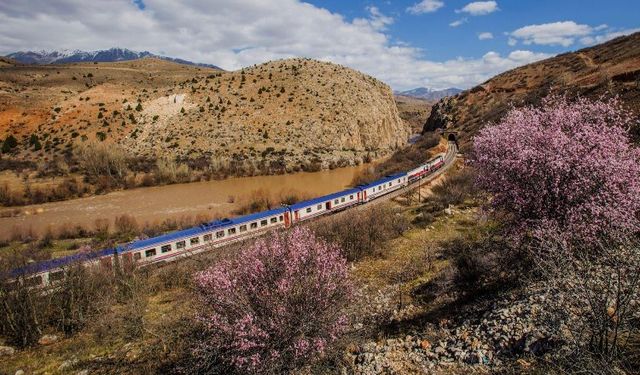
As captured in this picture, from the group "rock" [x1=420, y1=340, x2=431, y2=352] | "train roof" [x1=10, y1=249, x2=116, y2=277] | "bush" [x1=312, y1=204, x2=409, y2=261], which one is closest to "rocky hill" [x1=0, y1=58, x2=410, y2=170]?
"bush" [x1=312, y1=204, x2=409, y2=261]

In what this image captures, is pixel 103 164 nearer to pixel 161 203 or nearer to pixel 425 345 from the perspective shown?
pixel 161 203

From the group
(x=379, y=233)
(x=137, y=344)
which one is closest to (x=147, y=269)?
(x=137, y=344)

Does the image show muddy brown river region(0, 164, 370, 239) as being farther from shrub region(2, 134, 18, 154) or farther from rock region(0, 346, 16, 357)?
shrub region(2, 134, 18, 154)

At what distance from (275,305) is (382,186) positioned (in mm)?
33007

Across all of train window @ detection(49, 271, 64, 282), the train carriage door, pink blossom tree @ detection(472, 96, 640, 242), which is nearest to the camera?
pink blossom tree @ detection(472, 96, 640, 242)

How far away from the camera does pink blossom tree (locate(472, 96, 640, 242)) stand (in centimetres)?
973

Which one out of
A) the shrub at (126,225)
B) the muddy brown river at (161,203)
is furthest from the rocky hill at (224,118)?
the shrub at (126,225)

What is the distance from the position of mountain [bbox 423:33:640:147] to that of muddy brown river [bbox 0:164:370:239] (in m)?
29.2

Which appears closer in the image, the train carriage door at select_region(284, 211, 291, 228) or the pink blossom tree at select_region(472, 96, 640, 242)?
the pink blossom tree at select_region(472, 96, 640, 242)

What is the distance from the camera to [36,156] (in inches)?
2437

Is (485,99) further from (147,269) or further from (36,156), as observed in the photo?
(36,156)

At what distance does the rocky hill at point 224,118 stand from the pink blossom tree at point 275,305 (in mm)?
53200

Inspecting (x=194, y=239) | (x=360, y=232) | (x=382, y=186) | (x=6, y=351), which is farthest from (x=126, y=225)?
(x=382, y=186)

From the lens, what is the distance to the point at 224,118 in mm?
71812
